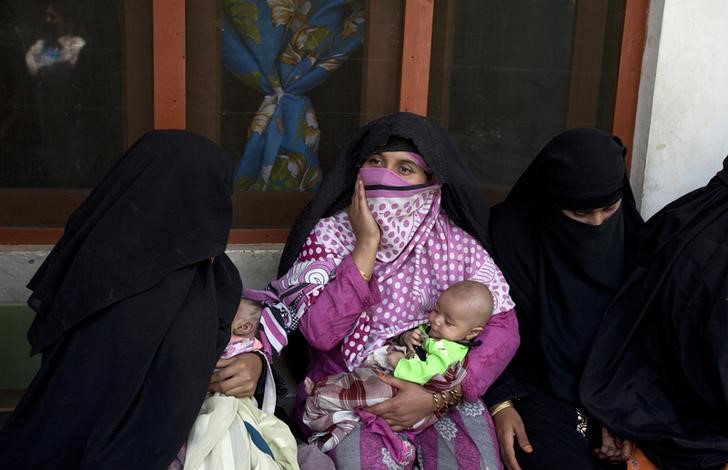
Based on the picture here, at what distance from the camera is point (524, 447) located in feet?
8.39

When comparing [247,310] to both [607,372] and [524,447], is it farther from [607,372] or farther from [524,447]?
[607,372]

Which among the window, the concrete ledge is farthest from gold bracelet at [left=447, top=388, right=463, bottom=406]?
the window

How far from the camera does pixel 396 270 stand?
2.72m

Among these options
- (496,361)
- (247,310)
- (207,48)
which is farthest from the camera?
(207,48)

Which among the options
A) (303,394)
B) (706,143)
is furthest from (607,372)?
(706,143)

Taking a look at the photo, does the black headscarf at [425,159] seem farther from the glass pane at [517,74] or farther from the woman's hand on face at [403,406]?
the glass pane at [517,74]

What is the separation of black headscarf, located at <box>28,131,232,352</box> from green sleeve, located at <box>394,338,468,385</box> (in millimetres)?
722

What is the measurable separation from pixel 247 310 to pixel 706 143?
7.53ft

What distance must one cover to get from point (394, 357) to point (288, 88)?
59.0 inches

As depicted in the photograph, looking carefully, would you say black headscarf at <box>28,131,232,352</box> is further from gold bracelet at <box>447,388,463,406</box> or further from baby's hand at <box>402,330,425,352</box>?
gold bracelet at <box>447,388,463,406</box>

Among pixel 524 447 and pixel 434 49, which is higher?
pixel 434 49

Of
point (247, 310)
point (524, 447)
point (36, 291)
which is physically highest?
point (36, 291)

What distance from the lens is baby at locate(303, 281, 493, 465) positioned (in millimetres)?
2419


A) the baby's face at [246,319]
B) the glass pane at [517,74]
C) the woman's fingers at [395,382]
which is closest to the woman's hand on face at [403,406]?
the woman's fingers at [395,382]
